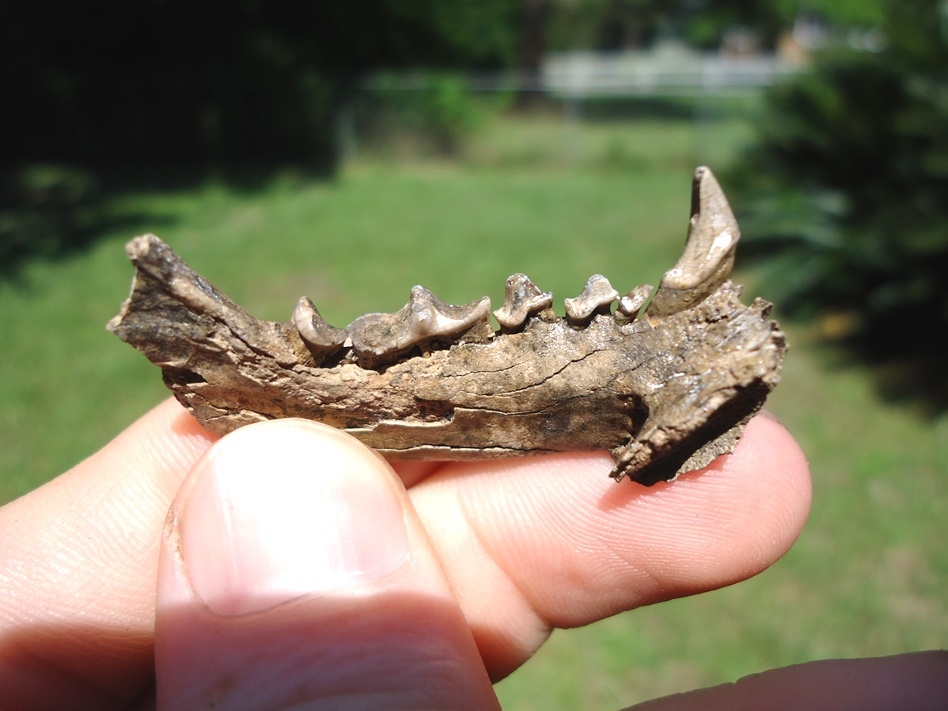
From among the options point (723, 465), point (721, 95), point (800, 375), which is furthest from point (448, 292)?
point (721, 95)

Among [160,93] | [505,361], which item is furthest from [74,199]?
[505,361]

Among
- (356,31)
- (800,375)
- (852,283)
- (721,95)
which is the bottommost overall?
(800,375)

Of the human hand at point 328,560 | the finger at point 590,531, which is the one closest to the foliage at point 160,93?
the human hand at point 328,560

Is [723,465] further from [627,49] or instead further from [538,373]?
[627,49]

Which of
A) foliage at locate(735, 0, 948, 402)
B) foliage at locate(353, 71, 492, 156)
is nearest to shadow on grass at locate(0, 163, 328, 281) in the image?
foliage at locate(353, 71, 492, 156)

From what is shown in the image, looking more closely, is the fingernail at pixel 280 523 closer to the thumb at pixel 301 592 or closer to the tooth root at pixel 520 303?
the thumb at pixel 301 592

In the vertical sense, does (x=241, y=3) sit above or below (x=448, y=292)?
above
